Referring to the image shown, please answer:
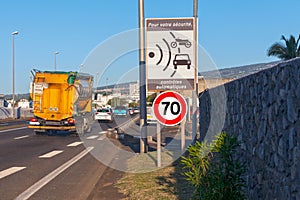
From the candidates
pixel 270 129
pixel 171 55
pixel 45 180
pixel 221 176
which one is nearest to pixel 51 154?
pixel 45 180

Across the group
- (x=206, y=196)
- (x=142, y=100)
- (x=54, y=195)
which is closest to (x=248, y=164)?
(x=206, y=196)

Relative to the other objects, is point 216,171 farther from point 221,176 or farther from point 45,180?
point 45,180

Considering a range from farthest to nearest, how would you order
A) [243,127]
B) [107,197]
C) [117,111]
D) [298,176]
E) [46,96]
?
[117,111] < [46,96] < [107,197] < [243,127] < [298,176]

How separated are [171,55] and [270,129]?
644 centimetres

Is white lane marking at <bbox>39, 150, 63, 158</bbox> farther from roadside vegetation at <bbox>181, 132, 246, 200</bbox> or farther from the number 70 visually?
roadside vegetation at <bbox>181, 132, 246, 200</bbox>

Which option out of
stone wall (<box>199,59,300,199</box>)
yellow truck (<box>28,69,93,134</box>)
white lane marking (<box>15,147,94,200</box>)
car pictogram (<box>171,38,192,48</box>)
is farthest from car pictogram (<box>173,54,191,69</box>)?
yellow truck (<box>28,69,93,134</box>)

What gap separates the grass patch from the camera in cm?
902

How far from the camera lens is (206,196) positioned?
5934mm

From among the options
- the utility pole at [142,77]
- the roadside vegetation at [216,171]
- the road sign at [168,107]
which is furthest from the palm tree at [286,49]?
the roadside vegetation at [216,171]

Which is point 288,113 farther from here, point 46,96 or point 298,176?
point 46,96

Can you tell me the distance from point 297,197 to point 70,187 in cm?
669

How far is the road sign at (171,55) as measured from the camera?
39.6 ft

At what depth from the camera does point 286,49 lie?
41.7 metres

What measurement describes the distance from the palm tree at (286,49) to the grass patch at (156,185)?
99.8 feet
